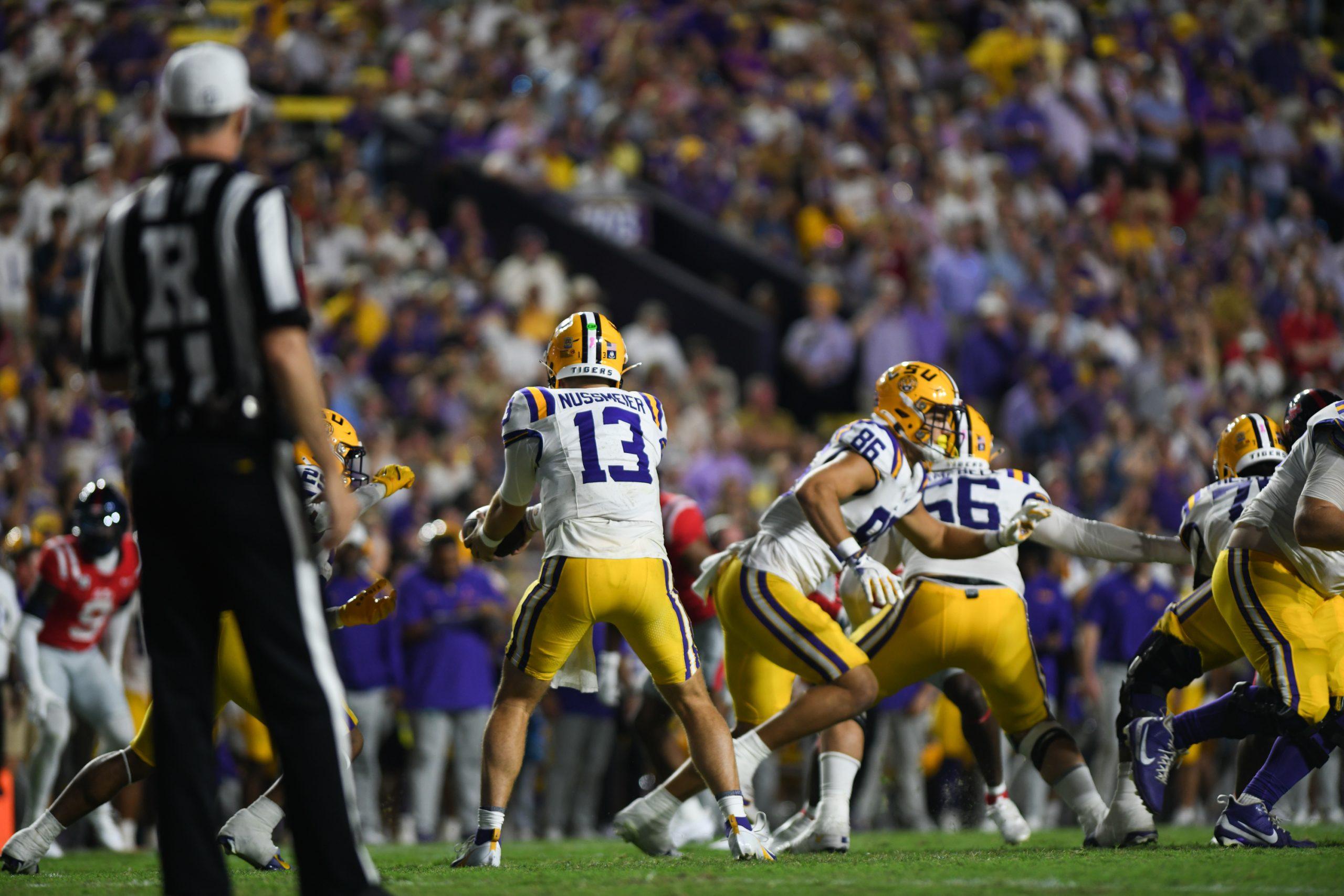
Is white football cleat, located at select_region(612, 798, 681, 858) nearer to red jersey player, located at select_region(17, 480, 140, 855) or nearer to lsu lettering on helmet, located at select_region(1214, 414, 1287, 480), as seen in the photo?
lsu lettering on helmet, located at select_region(1214, 414, 1287, 480)

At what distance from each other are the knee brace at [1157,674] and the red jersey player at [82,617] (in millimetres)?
5314

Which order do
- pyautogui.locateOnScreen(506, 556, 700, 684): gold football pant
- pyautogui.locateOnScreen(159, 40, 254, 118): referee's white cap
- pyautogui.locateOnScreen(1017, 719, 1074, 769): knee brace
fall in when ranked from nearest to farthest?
pyautogui.locateOnScreen(159, 40, 254, 118): referee's white cap
pyautogui.locateOnScreen(506, 556, 700, 684): gold football pant
pyautogui.locateOnScreen(1017, 719, 1074, 769): knee brace

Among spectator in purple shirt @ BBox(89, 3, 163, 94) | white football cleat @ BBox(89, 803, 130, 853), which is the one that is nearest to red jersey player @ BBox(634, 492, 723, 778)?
white football cleat @ BBox(89, 803, 130, 853)

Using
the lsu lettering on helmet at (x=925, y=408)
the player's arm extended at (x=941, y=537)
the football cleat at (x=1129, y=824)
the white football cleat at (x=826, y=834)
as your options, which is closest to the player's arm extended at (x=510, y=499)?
the player's arm extended at (x=941, y=537)

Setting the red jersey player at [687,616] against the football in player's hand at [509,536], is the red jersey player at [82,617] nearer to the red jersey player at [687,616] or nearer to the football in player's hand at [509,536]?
the football in player's hand at [509,536]

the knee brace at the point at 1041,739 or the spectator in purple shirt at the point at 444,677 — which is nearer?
the knee brace at the point at 1041,739

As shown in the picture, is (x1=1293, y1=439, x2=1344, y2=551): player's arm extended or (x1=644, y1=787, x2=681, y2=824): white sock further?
(x1=644, y1=787, x2=681, y2=824): white sock

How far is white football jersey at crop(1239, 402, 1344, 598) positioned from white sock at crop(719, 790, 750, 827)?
231cm

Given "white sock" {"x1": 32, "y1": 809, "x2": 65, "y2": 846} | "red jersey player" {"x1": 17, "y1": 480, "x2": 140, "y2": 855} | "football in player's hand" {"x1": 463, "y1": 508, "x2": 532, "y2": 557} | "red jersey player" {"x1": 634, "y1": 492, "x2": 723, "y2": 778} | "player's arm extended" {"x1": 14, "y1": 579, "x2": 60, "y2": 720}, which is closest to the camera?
"white sock" {"x1": 32, "y1": 809, "x2": 65, "y2": 846}

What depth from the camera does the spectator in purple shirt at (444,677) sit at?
1101cm

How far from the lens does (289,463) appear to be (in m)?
4.18

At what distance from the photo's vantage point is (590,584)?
249 inches

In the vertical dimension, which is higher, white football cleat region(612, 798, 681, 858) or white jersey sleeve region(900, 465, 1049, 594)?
white jersey sleeve region(900, 465, 1049, 594)

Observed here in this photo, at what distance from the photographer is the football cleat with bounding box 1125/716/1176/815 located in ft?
22.0
